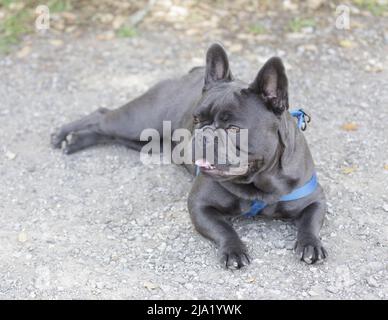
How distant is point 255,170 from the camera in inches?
160

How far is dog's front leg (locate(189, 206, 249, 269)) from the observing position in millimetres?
4121

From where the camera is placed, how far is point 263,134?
12.9ft

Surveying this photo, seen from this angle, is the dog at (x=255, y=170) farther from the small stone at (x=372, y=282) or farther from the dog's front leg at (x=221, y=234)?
the small stone at (x=372, y=282)

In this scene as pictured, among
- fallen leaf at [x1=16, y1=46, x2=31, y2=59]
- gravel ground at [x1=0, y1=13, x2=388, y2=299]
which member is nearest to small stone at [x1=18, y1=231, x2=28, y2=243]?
gravel ground at [x1=0, y1=13, x2=388, y2=299]

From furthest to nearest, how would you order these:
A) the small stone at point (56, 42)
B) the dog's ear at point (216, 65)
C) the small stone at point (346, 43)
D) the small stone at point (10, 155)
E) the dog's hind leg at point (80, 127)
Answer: the small stone at point (56, 42) → the small stone at point (346, 43) → the dog's hind leg at point (80, 127) → the small stone at point (10, 155) → the dog's ear at point (216, 65)

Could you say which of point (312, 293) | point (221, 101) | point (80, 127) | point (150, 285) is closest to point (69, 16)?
point (80, 127)

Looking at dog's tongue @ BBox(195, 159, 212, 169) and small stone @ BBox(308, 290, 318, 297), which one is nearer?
small stone @ BBox(308, 290, 318, 297)

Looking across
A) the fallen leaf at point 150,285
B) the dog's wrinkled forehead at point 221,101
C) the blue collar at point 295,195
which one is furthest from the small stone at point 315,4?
the fallen leaf at point 150,285

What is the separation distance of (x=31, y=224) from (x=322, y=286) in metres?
1.92

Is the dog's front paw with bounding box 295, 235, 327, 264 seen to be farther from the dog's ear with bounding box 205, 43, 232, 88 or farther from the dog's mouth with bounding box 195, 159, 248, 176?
the dog's ear with bounding box 205, 43, 232, 88

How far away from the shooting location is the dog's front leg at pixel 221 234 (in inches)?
162

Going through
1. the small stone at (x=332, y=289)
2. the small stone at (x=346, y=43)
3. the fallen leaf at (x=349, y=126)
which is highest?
the small stone at (x=332, y=289)

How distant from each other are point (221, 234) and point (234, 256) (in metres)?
0.19

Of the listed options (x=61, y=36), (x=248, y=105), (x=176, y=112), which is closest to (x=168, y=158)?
(x=176, y=112)
